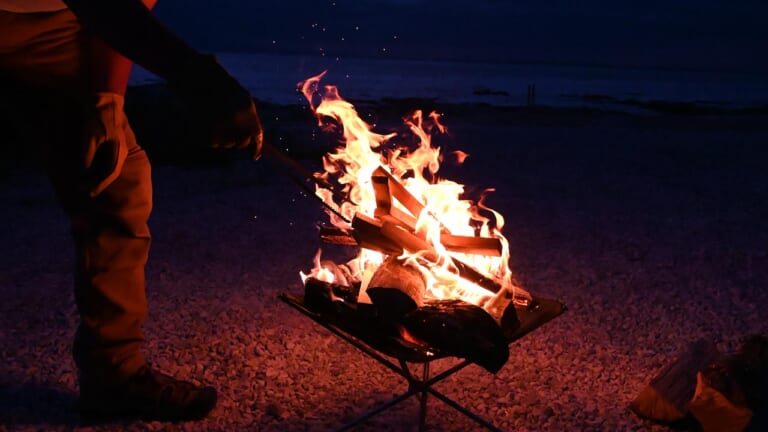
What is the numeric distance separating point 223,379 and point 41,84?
1.61 metres

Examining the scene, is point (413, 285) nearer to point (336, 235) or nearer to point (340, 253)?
point (336, 235)

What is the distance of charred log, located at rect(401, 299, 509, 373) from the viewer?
213 cm

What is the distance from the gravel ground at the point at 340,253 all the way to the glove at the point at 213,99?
1464 millimetres

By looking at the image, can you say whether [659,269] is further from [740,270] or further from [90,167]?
[90,167]

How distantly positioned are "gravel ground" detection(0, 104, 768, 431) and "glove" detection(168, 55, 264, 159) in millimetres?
1464

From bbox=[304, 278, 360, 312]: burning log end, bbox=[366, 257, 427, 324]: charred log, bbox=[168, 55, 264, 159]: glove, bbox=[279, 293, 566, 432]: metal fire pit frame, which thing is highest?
bbox=[168, 55, 264, 159]: glove

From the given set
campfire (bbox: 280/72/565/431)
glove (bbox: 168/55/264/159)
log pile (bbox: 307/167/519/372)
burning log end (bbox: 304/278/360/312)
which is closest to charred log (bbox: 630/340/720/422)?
campfire (bbox: 280/72/565/431)

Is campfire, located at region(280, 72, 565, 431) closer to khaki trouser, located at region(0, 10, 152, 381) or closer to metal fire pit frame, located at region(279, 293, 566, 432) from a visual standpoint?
metal fire pit frame, located at region(279, 293, 566, 432)

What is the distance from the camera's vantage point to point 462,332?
2.15m

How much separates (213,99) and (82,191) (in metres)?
0.84

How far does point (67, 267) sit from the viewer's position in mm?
4730

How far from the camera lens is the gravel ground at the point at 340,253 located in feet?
9.82

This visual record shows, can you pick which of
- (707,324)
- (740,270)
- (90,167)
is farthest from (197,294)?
(740,270)

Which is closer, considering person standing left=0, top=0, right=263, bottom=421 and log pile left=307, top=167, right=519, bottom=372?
person standing left=0, top=0, right=263, bottom=421
